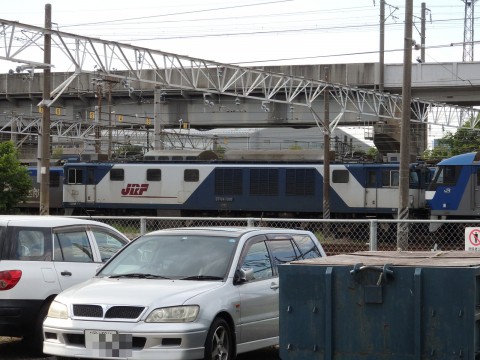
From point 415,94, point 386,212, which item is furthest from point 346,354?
point 415,94

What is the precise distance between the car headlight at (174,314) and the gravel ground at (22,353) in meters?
2.28

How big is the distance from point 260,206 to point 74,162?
9798 mm

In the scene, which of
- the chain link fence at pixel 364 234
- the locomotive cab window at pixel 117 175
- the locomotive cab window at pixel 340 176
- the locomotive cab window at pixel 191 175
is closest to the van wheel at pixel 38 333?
the chain link fence at pixel 364 234

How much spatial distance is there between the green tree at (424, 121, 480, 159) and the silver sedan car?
4574cm

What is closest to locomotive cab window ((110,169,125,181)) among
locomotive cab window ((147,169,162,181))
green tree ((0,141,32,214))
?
locomotive cab window ((147,169,162,181))

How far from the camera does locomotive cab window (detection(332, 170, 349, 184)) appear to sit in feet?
121

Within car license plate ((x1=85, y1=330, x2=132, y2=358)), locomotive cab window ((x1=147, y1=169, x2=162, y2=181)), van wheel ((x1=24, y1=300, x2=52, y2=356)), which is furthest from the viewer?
locomotive cab window ((x1=147, y1=169, x2=162, y2=181))

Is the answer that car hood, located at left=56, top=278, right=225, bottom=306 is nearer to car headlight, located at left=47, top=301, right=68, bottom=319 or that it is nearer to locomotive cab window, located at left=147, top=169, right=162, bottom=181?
car headlight, located at left=47, top=301, right=68, bottom=319

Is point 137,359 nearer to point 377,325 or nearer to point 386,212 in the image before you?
point 377,325

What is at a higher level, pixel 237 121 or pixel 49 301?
pixel 237 121

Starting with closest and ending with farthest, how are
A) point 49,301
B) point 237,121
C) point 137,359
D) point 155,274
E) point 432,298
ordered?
point 432,298 < point 137,359 < point 155,274 < point 49,301 < point 237,121

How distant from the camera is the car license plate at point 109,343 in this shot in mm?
8281

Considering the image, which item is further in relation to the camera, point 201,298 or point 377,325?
point 201,298

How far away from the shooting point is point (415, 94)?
47.8 meters
